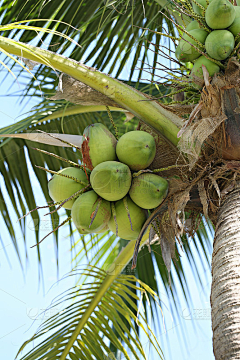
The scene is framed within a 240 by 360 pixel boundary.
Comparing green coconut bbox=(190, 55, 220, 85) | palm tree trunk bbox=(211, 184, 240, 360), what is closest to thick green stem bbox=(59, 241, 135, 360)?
palm tree trunk bbox=(211, 184, 240, 360)

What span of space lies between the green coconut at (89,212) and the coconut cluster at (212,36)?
22.4 inches

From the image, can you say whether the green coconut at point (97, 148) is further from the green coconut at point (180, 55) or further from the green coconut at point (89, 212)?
the green coconut at point (180, 55)

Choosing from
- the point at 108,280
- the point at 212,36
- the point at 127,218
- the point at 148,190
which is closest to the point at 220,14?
the point at 212,36

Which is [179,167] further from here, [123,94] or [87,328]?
[87,328]

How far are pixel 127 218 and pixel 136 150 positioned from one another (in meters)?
0.24

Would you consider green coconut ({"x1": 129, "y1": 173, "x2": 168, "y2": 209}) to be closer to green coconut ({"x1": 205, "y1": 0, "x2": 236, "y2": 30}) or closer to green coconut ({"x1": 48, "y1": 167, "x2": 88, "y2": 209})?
green coconut ({"x1": 48, "y1": 167, "x2": 88, "y2": 209})

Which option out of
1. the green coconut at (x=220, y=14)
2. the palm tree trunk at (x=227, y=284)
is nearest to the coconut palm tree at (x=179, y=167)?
the palm tree trunk at (x=227, y=284)

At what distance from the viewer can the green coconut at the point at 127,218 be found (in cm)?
130

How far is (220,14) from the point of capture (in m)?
1.26

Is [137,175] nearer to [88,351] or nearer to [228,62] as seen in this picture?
[228,62]

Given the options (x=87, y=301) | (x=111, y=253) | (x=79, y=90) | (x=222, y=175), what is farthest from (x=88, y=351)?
(x=79, y=90)

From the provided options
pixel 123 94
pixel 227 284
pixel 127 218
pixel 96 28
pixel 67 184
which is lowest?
pixel 227 284

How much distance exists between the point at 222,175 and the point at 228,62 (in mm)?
397

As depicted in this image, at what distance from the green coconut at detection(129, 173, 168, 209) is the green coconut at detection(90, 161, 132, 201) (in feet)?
0.10
